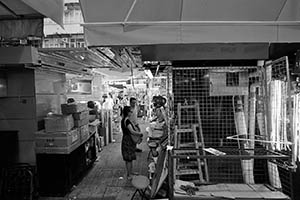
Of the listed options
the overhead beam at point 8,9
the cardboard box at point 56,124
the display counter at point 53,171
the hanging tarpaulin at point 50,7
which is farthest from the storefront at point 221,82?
the cardboard box at point 56,124

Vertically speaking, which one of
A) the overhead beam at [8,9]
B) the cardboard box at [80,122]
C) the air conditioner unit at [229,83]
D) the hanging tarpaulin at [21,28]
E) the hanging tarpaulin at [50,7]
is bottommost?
the cardboard box at [80,122]

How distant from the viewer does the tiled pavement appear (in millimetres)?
4867

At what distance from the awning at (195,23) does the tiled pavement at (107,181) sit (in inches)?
130

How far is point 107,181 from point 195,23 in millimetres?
4295

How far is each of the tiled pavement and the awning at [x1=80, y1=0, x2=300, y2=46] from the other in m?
3.29

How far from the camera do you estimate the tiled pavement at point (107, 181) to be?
16.0ft

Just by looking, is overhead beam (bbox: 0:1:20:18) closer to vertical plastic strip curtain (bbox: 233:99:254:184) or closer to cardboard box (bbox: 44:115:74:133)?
cardboard box (bbox: 44:115:74:133)

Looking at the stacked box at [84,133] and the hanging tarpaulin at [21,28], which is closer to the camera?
the hanging tarpaulin at [21,28]

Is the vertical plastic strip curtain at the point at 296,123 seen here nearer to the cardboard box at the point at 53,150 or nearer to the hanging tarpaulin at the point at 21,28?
the hanging tarpaulin at the point at 21,28

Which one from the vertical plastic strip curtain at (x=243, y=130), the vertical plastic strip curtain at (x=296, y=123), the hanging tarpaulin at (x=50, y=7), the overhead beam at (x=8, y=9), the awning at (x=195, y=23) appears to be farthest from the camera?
the vertical plastic strip curtain at (x=243, y=130)

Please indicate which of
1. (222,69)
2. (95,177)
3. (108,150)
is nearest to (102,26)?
(222,69)

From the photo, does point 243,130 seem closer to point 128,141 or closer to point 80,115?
point 128,141

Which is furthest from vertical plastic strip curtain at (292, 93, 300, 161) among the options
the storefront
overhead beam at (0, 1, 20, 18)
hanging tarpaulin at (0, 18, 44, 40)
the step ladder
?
overhead beam at (0, 1, 20, 18)

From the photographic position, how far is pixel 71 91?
1034cm
